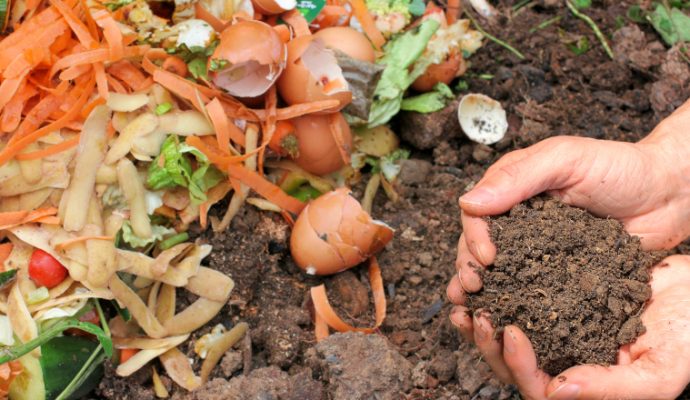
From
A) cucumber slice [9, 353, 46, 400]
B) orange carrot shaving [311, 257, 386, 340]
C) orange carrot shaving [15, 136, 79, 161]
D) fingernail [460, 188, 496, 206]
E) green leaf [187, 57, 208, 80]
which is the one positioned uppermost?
green leaf [187, 57, 208, 80]

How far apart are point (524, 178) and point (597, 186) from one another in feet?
0.74

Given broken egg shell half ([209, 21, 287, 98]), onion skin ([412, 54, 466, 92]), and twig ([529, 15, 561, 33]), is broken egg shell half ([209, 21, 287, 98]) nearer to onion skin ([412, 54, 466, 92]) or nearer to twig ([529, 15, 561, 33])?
onion skin ([412, 54, 466, 92])

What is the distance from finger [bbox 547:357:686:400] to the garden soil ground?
33 cm

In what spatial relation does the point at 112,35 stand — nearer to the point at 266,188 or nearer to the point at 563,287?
the point at 266,188

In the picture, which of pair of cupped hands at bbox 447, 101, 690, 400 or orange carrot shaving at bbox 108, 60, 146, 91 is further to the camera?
orange carrot shaving at bbox 108, 60, 146, 91

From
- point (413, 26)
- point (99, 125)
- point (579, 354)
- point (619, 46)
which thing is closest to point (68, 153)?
point (99, 125)

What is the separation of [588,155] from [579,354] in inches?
19.3

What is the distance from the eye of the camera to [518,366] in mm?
1876

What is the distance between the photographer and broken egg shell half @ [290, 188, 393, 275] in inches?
92.7

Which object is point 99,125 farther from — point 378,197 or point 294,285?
point 378,197

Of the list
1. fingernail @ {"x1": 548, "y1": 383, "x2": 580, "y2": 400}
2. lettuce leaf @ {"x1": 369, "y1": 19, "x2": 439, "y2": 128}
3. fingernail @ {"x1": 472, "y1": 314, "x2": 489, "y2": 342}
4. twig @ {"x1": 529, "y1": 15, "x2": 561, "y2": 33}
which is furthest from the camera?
twig @ {"x1": 529, "y1": 15, "x2": 561, "y2": 33}

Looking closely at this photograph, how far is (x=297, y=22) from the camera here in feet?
8.27

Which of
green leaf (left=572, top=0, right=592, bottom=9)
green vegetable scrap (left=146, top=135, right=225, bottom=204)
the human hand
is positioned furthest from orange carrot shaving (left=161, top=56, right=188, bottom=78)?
green leaf (left=572, top=0, right=592, bottom=9)

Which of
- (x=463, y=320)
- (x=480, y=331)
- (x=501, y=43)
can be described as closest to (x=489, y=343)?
(x=480, y=331)
